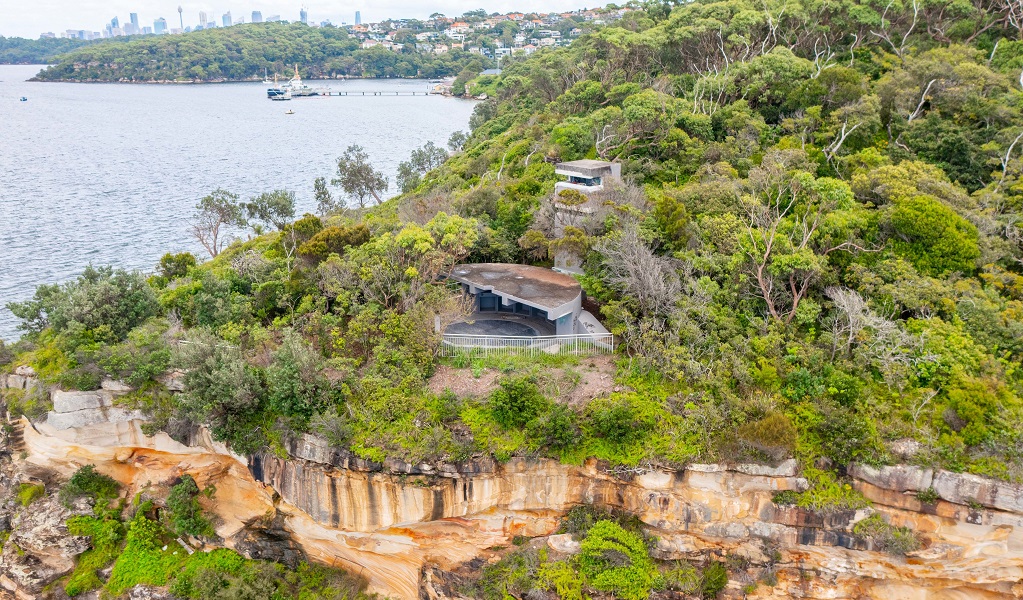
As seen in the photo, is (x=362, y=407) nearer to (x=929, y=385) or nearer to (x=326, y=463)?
(x=326, y=463)

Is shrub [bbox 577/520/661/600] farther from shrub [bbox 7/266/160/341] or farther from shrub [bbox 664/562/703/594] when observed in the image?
shrub [bbox 7/266/160/341]

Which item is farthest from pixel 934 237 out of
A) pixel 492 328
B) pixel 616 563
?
pixel 492 328

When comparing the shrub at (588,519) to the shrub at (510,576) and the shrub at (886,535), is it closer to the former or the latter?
the shrub at (510,576)

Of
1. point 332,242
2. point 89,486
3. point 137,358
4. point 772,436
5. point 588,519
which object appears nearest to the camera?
point 772,436

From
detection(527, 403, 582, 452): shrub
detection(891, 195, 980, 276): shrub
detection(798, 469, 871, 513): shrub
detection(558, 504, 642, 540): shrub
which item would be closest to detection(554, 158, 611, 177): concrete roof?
detection(891, 195, 980, 276): shrub

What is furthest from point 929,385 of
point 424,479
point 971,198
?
point 424,479

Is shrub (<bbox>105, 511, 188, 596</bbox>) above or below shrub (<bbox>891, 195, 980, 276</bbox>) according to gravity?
below

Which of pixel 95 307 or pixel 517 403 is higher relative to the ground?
A: pixel 95 307

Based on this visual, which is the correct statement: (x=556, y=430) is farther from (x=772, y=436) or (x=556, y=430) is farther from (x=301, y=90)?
(x=301, y=90)
